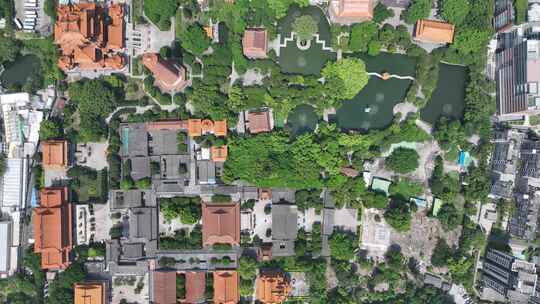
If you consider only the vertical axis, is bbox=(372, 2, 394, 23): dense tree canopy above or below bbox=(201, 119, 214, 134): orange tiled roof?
above

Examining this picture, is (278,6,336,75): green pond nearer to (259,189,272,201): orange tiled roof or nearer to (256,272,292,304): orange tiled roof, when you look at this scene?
(259,189,272,201): orange tiled roof

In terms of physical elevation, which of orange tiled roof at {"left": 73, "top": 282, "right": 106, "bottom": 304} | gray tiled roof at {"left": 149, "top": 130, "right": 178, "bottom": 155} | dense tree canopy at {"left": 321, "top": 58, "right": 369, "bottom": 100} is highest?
dense tree canopy at {"left": 321, "top": 58, "right": 369, "bottom": 100}

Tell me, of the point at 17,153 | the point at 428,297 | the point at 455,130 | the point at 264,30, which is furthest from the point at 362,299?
the point at 17,153

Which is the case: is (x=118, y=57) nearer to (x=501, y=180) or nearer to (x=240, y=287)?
(x=240, y=287)

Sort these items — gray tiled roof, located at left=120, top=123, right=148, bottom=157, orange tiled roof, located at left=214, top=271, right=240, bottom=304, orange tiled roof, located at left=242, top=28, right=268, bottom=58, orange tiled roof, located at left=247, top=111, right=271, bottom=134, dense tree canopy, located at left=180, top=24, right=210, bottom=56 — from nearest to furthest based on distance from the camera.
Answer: orange tiled roof, located at left=242, top=28, right=268, bottom=58 → orange tiled roof, located at left=214, top=271, right=240, bottom=304 → dense tree canopy, located at left=180, top=24, right=210, bottom=56 → orange tiled roof, located at left=247, top=111, right=271, bottom=134 → gray tiled roof, located at left=120, top=123, right=148, bottom=157

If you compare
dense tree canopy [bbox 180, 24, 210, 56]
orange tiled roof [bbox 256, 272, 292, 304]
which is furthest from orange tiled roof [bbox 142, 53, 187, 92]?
orange tiled roof [bbox 256, 272, 292, 304]

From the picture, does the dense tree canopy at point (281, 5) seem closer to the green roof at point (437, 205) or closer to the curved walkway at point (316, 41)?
the curved walkway at point (316, 41)
